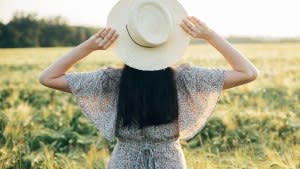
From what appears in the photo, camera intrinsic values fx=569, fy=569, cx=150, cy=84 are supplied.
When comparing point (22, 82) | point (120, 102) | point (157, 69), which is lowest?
point (22, 82)

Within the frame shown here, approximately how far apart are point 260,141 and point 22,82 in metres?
6.50

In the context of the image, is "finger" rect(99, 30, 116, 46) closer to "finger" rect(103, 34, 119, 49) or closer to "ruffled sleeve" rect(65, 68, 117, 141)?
"finger" rect(103, 34, 119, 49)

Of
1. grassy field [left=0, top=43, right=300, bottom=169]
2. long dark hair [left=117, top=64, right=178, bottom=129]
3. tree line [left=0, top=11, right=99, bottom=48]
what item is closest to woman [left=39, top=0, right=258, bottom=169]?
long dark hair [left=117, top=64, right=178, bottom=129]

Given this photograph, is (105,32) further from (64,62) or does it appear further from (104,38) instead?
(64,62)

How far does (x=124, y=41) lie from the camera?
2572mm

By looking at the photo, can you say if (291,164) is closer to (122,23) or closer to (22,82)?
(122,23)

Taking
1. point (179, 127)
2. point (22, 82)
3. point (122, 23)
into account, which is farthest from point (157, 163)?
point (22, 82)

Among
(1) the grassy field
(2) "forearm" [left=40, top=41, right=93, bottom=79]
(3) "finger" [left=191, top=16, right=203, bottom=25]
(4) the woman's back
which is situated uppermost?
(3) "finger" [left=191, top=16, right=203, bottom=25]

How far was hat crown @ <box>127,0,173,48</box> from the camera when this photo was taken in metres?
2.56

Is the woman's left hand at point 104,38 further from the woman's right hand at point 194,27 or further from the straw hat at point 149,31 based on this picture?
the woman's right hand at point 194,27

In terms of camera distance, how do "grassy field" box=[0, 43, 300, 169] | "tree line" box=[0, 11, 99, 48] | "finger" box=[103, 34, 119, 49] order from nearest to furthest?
"finger" box=[103, 34, 119, 49] → "grassy field" box=[0, 43, 300, 169] → "tree line" box=[0, 11, 99, 48]

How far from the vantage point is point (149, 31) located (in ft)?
8.61

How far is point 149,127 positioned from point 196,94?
0.92ft

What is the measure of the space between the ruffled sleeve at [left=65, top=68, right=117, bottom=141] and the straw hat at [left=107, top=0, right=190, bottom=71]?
5.8 inches
